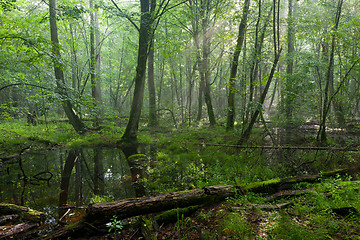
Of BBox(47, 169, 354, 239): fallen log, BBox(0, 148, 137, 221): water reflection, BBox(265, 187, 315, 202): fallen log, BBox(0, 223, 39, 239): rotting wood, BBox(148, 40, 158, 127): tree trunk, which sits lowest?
BBox(0, 148, 137, 221): water reflection

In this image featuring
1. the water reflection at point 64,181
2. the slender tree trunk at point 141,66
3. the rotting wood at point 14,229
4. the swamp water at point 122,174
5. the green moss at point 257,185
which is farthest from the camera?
the slender tree trunk at point 141,66

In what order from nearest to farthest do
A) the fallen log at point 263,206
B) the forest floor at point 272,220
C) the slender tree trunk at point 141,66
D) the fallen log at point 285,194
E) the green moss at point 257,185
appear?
the forest floor at point 272,220 < the fallen log at point 263,206 < the fallen log at point 285,194 < the green moss at point 257,185 < the slender tree trunk at point 141,66

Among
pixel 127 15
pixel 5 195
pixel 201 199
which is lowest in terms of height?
pixel 5 195

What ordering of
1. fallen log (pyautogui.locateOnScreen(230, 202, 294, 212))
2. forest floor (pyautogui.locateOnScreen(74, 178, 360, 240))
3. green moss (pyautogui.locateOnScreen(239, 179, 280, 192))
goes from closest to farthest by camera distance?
forest floor (pyautogui.locateOnScreen(74, 178, 360, 240)) → fallen log (pyautogui.locateOnScreen(230, 202, 294, 212)) → green moss (pyautogui.locateOnScreen(239, 179, 280, 192))

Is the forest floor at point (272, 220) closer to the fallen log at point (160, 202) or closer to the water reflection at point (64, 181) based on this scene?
the fallen log at point (160, 202)

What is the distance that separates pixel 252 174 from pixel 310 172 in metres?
1.98

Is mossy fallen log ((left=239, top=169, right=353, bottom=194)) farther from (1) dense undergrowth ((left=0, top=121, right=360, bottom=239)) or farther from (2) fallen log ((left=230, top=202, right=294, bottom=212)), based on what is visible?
(2) fallen log ((left=230, top=202, right=294, bottom=212))

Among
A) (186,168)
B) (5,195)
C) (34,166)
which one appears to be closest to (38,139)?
(34,166)

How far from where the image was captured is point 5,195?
4512 mm

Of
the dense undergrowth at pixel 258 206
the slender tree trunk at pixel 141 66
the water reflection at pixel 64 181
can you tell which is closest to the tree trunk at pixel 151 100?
the slender tree trunk at pixel 141 66

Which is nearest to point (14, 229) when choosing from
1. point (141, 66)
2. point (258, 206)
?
point (258, 206)

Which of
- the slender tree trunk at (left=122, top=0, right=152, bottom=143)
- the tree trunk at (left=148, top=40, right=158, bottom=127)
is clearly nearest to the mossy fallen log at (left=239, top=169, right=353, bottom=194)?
the slender tree trunk at (left=122, top=0, right=152, bottom=143)

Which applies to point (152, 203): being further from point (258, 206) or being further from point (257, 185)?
point (257, 185)

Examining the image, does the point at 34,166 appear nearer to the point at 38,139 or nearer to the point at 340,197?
the point at 38,139
